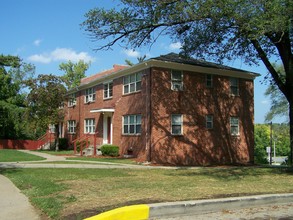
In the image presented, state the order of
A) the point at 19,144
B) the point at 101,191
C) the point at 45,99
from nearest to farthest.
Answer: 1. the point at 101,191
2. the point at 45,99
3. the point at 19,144

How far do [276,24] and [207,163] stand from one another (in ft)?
39.6

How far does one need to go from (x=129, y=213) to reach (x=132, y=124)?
16266 millimetres

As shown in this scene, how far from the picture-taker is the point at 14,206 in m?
7.85

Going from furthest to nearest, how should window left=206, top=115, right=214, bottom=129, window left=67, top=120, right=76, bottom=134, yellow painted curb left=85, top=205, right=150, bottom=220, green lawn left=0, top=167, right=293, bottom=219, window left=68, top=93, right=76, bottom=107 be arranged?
window left=67, top=120, right=76, bottom=134, window left=68, top=93, right=76, bottom=107, window left=206, top=115, right=214, bottom=129, green lawn left=0, top=167, right=293, bottom=219, yellow painted curb left=85, top=205, right=150, bottom=220

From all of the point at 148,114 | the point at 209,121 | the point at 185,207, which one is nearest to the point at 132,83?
the point at 148,114

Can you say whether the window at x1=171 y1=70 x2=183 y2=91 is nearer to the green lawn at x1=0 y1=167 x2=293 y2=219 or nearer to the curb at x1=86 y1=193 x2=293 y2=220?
the green lawn at x1=0 y1=167 x2=293 y2=219

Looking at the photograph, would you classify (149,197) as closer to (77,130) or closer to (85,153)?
(85,153)

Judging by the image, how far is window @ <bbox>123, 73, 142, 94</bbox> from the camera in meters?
22.6

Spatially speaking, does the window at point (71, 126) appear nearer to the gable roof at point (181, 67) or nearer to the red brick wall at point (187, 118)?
the red brick wall at point (187, 118)

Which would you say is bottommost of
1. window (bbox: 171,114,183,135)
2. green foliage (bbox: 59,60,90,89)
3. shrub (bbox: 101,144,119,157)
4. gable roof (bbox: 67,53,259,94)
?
shrub (bbox: 101,144,119,157)

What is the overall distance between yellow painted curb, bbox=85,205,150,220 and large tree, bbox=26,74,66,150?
78.8 ft

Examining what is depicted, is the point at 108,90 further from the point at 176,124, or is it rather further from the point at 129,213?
the point at 129,213

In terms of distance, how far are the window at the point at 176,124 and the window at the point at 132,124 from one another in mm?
2033

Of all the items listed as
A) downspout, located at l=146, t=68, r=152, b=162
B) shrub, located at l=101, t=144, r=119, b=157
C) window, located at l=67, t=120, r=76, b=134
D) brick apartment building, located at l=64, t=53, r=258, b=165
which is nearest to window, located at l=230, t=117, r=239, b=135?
brick apartment building, located at l=64, t=53, r=258, b=165
